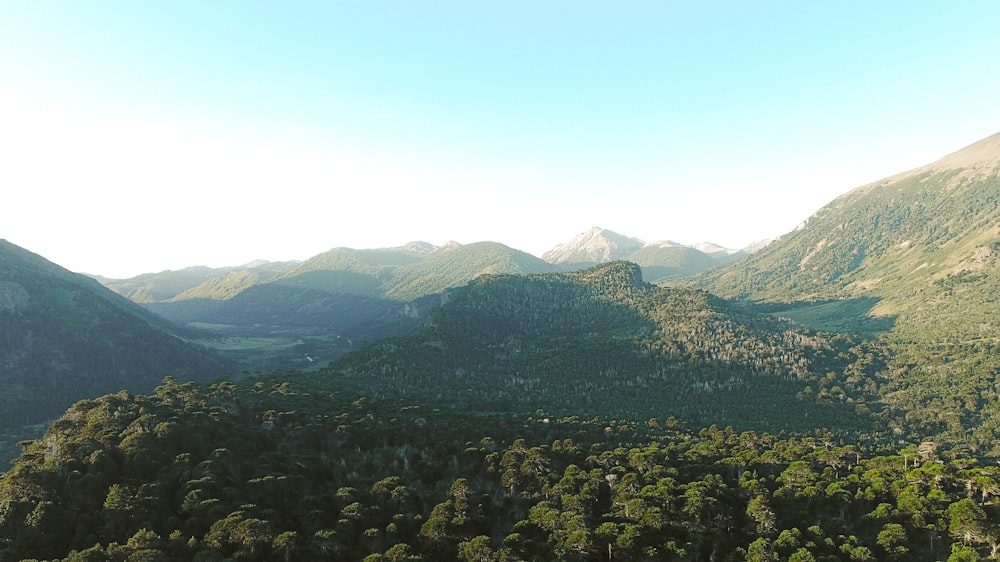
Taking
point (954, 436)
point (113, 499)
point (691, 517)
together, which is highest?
point (113, 499)

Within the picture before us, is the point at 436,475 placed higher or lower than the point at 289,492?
lower

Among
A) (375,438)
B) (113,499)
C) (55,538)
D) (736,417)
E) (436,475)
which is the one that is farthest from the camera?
(736,417)

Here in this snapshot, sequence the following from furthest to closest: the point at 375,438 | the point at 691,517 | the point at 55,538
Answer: the point at 375,438, the point at 691,517, the point at 55,538

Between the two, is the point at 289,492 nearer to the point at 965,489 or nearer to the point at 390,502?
the point at 390,502

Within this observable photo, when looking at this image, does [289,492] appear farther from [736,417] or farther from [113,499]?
[736,417]

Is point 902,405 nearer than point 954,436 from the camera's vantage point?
No

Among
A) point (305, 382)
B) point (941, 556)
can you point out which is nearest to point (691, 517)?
point (941, 556)

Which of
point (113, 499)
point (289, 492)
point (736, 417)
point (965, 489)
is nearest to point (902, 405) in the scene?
point (736, 417)
